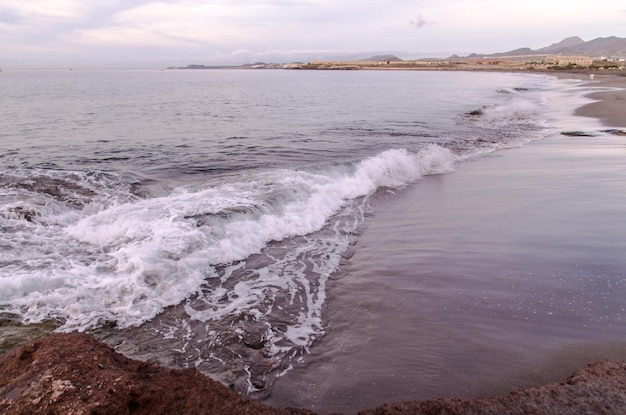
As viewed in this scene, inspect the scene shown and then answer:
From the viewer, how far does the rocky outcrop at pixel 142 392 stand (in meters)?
2.34

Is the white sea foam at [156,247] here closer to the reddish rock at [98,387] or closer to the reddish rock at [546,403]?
the reddish rock at [98,387]

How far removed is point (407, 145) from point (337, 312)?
1145cm

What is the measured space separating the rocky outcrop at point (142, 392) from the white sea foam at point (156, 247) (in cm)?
143

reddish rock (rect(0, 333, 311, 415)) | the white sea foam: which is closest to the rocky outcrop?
reddish rock (rect(0, 333, 311, 415))

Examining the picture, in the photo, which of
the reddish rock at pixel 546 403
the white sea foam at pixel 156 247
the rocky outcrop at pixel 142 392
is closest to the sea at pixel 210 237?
the white sea foam at pixel 156 247

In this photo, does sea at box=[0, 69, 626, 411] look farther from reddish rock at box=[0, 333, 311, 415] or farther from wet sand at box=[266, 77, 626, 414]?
reddish rock at box=[0, 333, 311, 415]

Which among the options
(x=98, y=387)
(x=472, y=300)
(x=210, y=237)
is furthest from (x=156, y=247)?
(x=472, y=300)

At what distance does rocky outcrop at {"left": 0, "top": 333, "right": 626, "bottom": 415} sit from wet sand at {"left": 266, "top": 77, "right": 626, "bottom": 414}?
0.40 metres

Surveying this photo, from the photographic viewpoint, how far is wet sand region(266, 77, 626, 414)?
3.23 metres

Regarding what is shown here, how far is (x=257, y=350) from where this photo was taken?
3.74 meters

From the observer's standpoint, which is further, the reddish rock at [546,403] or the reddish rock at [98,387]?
the reddish rock at [546,403]

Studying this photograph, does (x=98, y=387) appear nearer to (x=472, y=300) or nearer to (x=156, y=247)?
(x=156, y=247)

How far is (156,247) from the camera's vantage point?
5.66m

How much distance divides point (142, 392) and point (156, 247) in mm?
3452
